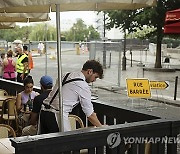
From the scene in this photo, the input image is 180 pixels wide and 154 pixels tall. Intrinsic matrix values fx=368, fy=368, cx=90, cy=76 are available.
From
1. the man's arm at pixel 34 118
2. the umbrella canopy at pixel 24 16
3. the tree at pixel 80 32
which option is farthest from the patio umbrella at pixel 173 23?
the tree at pixel 80 32

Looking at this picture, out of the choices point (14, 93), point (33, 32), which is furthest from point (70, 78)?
point (33, 32)

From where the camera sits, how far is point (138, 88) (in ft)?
41.2

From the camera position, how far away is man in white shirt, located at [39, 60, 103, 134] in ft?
14.0

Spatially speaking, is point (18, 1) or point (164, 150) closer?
point (18, 1)

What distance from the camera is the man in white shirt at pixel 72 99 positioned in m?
4.26

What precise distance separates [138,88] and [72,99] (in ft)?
27.8

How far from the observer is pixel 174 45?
178 ft

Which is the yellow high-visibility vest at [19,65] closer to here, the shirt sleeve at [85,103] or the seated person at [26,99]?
the seated person at [26,99]

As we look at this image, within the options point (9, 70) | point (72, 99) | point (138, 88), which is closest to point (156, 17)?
point (138, 88)

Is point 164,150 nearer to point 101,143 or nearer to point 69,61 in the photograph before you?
point 101,143

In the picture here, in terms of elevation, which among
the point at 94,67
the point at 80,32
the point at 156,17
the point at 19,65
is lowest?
the point at 19,65

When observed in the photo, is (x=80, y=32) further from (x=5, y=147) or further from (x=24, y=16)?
(x=5, y=147)

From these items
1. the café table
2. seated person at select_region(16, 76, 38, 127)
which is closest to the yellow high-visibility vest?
seated person at select_region(16, 76, 38, 127)

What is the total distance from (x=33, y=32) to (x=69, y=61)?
185ft
